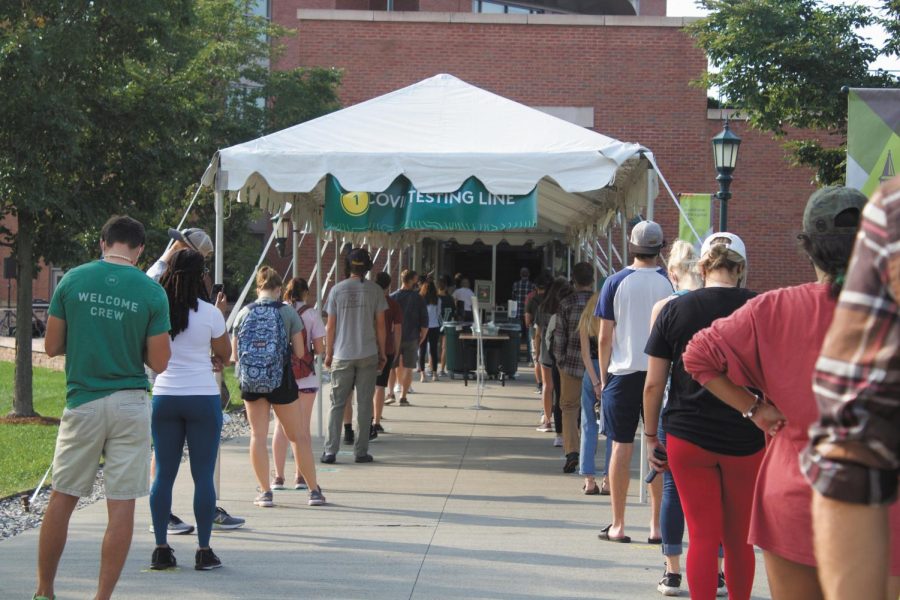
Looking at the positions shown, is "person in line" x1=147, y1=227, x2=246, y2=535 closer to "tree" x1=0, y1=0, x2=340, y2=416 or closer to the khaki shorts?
the khaki shorts

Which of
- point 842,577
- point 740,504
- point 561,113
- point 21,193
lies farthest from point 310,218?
point 561,113

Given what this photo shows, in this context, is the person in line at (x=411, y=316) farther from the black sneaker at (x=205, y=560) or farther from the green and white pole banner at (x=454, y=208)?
the black sneaker at (x=205, y=560)

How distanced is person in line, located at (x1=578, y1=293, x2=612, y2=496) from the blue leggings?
3202 mm

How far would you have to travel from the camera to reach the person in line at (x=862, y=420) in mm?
1994

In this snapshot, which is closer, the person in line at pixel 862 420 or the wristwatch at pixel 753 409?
the person in line at pixel 862 420

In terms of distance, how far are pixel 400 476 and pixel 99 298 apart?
5290 millimetres

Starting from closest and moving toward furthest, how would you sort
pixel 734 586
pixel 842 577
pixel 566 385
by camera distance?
pixel 842 577, pixel 734 586, pixel 566 385

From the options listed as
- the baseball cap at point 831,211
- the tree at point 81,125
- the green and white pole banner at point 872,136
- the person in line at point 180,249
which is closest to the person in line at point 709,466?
the baseball cap at point 831,211

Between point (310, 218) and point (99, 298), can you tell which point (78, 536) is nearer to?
point (99, 298)

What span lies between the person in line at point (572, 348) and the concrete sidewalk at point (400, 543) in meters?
0.53

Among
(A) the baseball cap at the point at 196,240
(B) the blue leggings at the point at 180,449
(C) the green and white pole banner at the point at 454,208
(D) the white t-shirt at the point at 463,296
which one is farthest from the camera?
(D) the white t-shirt at the point at 463,296

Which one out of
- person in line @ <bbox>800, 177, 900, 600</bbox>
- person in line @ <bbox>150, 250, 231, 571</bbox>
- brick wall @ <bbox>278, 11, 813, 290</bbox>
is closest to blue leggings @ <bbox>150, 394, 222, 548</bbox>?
person in line @ <bbox>150, 250, 231, 571</bbox>

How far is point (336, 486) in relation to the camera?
378 inches

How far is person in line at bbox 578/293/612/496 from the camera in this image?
867cm
